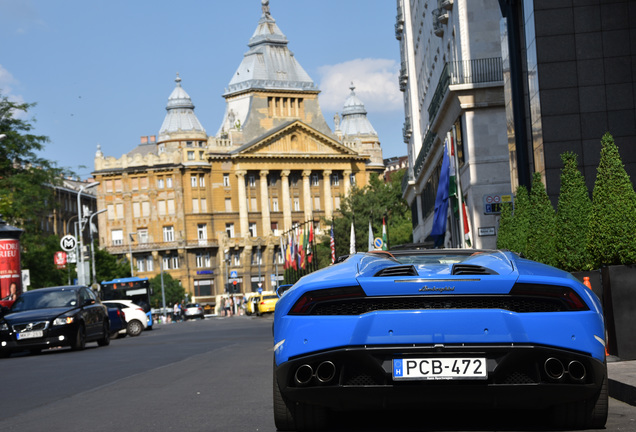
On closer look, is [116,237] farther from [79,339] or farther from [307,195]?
[79,339]

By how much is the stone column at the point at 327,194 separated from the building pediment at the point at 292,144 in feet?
8.10

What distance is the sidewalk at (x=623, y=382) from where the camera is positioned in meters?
8.98

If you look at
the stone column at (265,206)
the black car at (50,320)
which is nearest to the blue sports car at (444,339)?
the black car at (50,320)

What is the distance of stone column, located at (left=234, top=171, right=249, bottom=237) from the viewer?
13888 centimetres

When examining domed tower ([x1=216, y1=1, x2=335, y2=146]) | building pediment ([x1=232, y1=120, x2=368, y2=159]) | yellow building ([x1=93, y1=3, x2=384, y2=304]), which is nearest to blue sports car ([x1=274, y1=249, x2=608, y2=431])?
yellow building ([x1=93, y1=3, x2=384, y2=304])

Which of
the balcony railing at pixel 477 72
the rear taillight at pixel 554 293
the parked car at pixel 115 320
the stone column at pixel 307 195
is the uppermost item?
the stone column at pixel 307 195

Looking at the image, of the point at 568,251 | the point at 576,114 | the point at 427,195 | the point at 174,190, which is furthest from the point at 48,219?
the point at 568,251

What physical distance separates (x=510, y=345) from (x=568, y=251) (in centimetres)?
866

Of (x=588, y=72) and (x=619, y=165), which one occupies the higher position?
(x=588, y=72)

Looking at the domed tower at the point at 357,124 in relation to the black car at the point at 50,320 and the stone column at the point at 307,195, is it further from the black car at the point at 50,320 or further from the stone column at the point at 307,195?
the black car at the point at 50,320

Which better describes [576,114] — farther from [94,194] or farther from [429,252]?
[94,194]

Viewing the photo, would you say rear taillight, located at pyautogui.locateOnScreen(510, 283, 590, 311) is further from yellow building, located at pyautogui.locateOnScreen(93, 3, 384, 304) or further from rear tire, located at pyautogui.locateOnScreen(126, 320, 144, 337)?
yellow building, located at pyautogui.locateOnScreen(93, 3, 384, 304)

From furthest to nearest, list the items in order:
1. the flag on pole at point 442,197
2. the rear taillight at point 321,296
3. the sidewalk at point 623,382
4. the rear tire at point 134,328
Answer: the rear tire at point 134,328 → the flag on pole at point 442,197 → the sidewalk at point 623,382 → the rear taillight at point 321,296

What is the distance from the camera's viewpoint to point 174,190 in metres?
140
